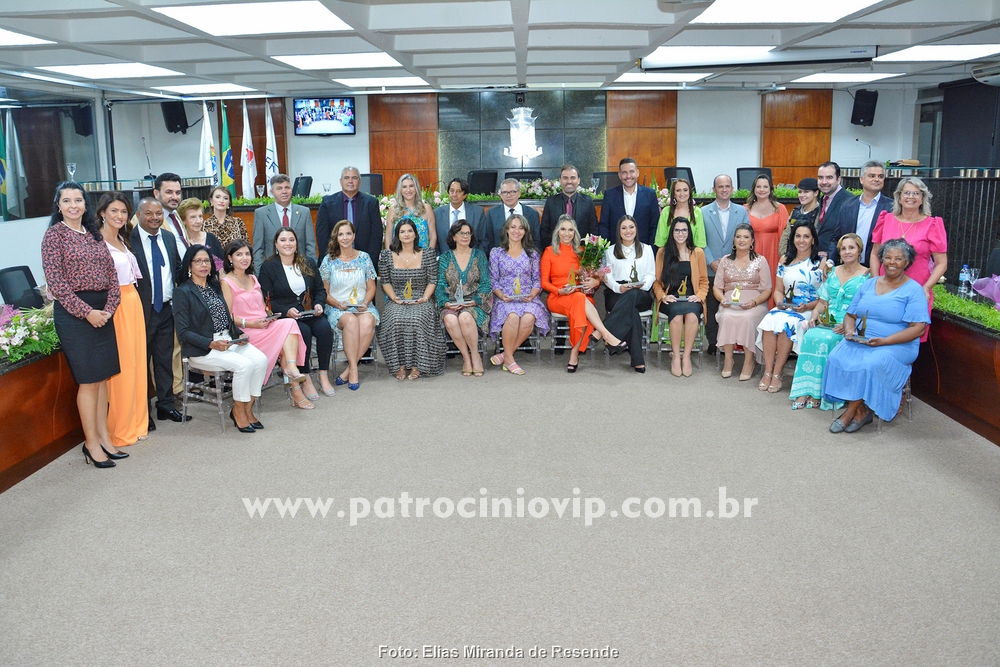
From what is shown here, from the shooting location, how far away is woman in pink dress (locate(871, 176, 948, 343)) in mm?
5441

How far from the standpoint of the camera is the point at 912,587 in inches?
130

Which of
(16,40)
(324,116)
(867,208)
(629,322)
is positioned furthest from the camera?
(324,116)

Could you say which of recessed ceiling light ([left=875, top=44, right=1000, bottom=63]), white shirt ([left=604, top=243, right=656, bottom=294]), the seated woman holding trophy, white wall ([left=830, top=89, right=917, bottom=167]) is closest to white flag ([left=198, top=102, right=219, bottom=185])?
the seated woman holding trophy

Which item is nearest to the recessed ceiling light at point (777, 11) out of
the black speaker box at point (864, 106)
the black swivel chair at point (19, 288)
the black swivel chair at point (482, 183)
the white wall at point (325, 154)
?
the black swivel chair at point (482, 183)

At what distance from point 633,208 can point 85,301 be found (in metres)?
4.54

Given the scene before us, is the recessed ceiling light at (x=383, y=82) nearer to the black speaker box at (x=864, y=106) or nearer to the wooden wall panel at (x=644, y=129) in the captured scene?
the wooden wall panel at (x=644, y=129)

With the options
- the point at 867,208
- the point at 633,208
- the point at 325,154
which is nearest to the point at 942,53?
the point at 867,208

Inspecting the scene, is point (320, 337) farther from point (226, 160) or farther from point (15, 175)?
point (15, 175)

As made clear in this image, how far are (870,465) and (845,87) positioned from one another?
12214mm

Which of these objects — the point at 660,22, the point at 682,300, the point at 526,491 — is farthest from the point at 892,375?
the point at 660,22

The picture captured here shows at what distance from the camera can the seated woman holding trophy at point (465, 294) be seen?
6.74 m

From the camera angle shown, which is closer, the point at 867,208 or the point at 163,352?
the point at 163,352

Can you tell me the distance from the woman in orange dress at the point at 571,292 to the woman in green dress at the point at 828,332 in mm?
1566

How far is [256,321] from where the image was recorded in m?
5.78
